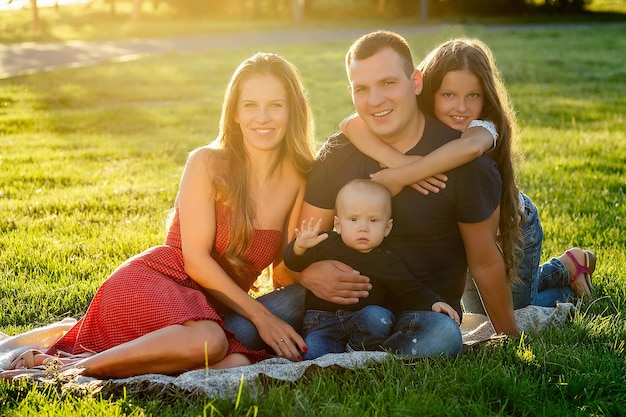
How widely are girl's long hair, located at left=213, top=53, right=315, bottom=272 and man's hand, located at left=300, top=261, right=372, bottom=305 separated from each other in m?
0.43

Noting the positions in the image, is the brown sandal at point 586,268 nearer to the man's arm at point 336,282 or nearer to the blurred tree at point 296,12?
the man's arm at point 336,282

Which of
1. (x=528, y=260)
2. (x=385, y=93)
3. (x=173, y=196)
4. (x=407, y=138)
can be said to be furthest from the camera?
(x=173, y=196)

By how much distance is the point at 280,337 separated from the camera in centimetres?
386

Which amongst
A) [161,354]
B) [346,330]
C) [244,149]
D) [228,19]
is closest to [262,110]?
[244,149]

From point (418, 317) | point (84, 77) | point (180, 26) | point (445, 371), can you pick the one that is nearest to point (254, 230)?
point (418, 317)

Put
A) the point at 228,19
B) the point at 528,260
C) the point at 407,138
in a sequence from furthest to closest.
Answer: the point at 228,19, the point at 528,260, the point at 407,138

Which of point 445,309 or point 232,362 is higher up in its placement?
point 445,309

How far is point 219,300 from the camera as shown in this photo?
4055mm

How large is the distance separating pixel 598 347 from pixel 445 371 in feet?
2.89

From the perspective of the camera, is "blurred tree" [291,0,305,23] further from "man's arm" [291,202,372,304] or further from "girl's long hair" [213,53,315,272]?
"man's arm" [291,202,372,304]

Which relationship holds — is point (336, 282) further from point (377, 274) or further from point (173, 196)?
point (173, 196)

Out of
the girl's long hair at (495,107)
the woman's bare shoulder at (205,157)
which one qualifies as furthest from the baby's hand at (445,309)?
the woman's bare shoulder at (205,157)

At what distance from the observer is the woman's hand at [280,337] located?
3.81 meters

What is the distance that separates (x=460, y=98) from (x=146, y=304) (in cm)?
187
